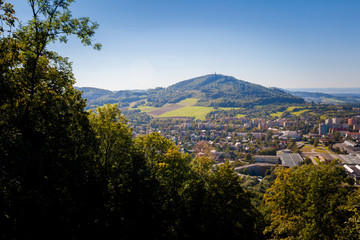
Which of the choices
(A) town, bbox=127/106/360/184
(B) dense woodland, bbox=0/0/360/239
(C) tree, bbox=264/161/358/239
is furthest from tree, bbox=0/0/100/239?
(A) town, bbox=127/106/360/184

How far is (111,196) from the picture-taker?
732cm

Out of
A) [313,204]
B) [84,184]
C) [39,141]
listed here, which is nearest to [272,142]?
[313,204]

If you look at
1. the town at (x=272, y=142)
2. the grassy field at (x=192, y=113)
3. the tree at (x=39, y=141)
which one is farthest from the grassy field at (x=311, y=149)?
the grassy field at (x=192, y=113)

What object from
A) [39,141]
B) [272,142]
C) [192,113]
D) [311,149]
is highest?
[39,141]

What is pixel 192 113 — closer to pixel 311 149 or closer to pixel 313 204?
pixel 311 149

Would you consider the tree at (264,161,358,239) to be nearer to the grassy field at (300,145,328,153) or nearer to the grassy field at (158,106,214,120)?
the grassy field at (300,145,328,153)

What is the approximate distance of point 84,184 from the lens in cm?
703

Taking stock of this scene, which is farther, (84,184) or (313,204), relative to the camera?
(313,204)

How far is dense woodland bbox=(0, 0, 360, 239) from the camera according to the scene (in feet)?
Result: 18.2

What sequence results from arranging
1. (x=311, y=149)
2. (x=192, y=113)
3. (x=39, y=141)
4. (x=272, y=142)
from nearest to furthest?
1. (x=39, y=141)
2. (x=311, y=149)
3. (x=272, y=142)
4. (x=192, y=113)

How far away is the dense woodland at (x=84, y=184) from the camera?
18.2 ft

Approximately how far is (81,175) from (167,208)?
3.94 metres

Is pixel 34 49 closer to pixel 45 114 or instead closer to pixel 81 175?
pixel 45 114

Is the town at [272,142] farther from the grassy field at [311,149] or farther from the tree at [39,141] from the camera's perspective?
the tree at [39,141]
